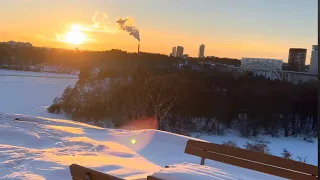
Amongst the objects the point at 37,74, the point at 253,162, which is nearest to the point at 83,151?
the point at 253,162

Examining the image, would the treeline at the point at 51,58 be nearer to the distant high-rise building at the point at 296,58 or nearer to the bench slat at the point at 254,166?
the distant high-rise building at the point at 296,58

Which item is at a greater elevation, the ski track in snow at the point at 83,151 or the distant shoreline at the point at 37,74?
the ski track in snow at the point at 83,151

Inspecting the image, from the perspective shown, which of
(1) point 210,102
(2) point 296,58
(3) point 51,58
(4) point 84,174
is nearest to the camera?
(4) point 84,174

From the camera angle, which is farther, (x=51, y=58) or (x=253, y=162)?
(x=51, y=58)

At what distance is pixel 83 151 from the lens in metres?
4.51

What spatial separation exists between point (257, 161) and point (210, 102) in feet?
86.8

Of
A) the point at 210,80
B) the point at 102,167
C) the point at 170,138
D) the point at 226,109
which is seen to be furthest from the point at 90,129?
the point at 210,80

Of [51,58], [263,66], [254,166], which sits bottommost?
[254,166]

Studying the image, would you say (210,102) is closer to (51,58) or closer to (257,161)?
(257,161)

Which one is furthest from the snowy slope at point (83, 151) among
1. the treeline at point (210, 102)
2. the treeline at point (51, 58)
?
the treeline at point (51, 58)

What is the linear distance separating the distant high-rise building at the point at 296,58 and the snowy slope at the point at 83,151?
50316 mm

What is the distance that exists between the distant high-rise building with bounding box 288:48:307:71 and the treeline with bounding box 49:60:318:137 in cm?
2022

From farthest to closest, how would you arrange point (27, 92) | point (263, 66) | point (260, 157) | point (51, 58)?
point (51, 58) < point (263, 66) < point (27, 92) < point (260, 157)

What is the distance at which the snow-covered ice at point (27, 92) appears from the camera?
29.2 metres
